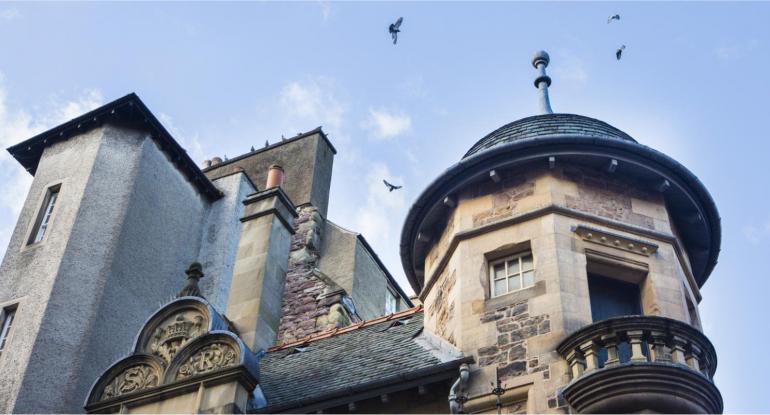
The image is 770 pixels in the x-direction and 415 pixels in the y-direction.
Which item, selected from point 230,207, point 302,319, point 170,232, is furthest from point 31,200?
point 302,319

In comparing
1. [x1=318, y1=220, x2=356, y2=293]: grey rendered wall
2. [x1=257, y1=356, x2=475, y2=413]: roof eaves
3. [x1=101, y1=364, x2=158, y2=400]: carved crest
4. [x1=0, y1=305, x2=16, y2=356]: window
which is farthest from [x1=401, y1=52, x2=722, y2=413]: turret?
[x1=318, y1=220, x2=356, y2=293]: grey rendered wall

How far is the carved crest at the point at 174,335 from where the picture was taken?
12.8 metres

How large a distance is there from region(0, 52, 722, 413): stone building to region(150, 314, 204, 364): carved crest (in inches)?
1.0

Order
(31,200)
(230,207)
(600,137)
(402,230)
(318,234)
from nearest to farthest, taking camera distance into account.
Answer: (600,137) < (402,230) < (31,200) < (230,207) < (318,234)

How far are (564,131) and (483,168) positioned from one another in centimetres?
119

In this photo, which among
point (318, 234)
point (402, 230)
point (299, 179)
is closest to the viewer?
point (402, 230)

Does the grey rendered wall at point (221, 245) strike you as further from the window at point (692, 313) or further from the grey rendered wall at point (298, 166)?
the window at point (692, 313)

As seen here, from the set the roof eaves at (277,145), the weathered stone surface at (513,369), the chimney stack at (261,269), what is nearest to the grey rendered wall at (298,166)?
the roof eaves at (277,145)

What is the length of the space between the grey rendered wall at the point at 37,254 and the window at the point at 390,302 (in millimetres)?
10149

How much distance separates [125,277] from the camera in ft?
60.9

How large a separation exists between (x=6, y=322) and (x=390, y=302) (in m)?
12.9

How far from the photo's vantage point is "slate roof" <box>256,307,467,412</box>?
12078 millimetres

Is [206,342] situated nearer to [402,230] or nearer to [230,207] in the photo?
[402,230]

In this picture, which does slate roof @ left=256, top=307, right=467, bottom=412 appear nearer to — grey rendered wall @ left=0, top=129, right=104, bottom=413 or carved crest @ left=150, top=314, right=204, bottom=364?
carved crest @ left=150, top=314, right=204, bottom=364
